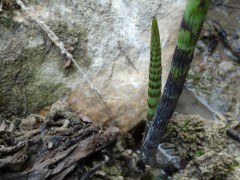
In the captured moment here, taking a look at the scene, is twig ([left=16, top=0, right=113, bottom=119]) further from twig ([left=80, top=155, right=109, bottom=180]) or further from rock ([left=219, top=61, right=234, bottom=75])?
rock ([left=219, top=61, right=234, bottom=75])

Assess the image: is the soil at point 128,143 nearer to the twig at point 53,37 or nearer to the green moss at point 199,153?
the green moss at point 199,153

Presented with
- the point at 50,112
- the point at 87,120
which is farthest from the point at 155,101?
the point at 50,112

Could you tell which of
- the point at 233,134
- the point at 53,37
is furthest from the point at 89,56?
the point at 233,134

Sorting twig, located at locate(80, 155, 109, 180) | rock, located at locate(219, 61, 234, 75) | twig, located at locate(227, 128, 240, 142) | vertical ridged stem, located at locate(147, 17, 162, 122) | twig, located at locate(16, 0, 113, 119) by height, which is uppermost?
twig, located at locate(16, 0, 113, 119)

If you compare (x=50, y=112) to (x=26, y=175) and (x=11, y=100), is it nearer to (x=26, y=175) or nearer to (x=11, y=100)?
(x=11, y=100)

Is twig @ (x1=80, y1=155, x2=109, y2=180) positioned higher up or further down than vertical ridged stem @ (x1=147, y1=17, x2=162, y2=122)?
further down

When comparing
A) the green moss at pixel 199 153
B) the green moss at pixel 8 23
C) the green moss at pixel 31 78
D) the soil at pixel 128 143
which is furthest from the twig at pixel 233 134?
the green moss at pixel 8 23

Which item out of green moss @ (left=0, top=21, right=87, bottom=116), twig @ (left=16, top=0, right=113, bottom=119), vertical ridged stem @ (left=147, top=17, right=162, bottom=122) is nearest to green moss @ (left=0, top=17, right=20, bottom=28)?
green moss @ (left=0, top=21, right=87, bottom=116)

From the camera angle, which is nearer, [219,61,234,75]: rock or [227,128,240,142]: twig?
[227,128,240,142]: twig
